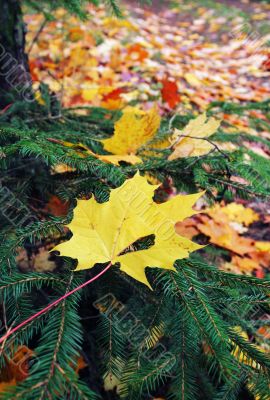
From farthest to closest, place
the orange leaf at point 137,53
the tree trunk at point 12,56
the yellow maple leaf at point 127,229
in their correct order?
the orange leaf at point 137,53 < the tree trunk at point 12,56 < the yellow maple leaf at point 127,229

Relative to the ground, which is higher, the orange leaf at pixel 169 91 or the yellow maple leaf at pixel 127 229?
the yellow maple leaf at pixel 127 229

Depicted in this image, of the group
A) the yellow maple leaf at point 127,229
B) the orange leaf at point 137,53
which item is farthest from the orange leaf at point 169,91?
the yellow maple leaf at point 127,229

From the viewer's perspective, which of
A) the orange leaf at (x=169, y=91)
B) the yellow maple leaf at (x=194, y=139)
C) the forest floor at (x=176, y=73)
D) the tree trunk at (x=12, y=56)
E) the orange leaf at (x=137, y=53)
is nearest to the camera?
the yellow maple leaf at (x=194, y=139)

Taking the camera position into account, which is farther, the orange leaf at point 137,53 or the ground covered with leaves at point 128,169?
the orange leaf at point 137,53

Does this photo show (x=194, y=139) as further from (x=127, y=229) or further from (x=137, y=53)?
(x=137, y=53)

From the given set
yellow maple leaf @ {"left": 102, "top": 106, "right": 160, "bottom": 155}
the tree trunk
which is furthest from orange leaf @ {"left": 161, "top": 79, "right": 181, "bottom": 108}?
yellow maple leaf @ {"left": 102, "top": 106, "right": 160, "bottom": 155}

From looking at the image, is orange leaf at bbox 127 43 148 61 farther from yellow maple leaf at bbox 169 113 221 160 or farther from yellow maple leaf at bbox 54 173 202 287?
yellow maple leaf at bbox 54 173 202 287

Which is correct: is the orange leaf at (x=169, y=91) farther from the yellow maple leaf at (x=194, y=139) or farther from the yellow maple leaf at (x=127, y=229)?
the yellow maple leaf at (x=127, y=229)
